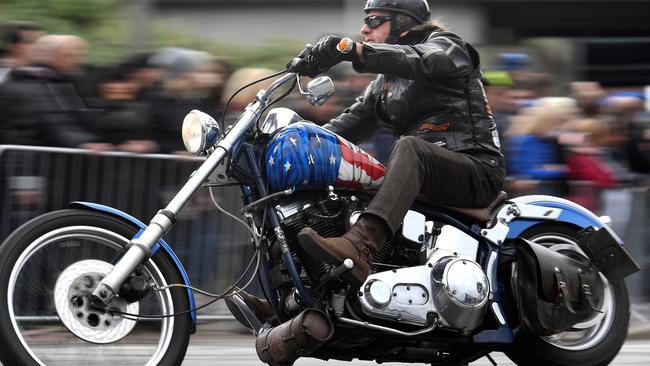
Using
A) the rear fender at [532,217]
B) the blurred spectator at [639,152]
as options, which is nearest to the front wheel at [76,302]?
the rear fender at [532,217]

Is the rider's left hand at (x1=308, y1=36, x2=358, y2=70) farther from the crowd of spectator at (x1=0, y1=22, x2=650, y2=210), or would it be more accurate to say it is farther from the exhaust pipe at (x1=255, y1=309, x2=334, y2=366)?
the crowd of spectator at (x1=0, y1=22, x2=650, y2=210)

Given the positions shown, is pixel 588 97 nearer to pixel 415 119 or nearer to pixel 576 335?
pixel 576 335

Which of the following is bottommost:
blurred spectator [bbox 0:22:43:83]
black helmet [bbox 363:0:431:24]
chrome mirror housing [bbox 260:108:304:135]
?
blurred spectator [bbox 0:22:43:83]

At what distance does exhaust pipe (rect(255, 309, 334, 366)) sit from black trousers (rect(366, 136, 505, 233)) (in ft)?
1.58

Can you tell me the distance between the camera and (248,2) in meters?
14.1

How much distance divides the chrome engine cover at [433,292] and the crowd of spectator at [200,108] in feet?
7.90

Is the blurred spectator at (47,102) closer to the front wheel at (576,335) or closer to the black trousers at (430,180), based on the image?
the black trousers at (430,180)

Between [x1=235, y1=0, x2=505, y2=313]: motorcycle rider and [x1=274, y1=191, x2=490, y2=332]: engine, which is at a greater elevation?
[x1=235, y1=0, x2=505, y2=313]: motorcycle rider

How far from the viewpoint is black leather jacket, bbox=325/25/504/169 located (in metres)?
5.24

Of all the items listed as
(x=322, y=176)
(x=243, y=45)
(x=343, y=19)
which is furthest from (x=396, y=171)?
(x=343, y=19)

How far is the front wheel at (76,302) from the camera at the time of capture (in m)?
4.64

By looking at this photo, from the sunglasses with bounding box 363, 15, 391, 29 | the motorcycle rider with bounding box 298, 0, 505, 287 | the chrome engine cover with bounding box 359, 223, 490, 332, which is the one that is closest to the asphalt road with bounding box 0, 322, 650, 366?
the motorcycle rider with bounding box 298, 0, 505, 287

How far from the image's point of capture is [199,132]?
499 centimetres

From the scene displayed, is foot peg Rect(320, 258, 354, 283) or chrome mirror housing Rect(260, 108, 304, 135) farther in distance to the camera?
chrome mirror housing Rect(260, 108, 304, 135)
